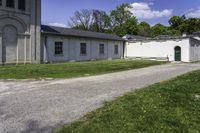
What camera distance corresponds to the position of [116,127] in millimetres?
5316

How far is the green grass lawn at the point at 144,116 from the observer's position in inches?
207

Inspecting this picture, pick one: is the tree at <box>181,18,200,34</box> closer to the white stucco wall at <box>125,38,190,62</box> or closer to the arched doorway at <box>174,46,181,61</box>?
the white stucco wall at <box>125,38,190,62</box>

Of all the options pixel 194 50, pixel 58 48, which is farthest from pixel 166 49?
pixel 58 48

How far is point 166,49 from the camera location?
3694 cm

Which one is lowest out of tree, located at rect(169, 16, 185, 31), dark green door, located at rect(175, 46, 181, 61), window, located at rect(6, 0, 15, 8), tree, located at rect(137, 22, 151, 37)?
dark green door, located at rect(175, 46, 181, 61)

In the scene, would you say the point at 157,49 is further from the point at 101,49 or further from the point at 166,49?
the point at 101,49

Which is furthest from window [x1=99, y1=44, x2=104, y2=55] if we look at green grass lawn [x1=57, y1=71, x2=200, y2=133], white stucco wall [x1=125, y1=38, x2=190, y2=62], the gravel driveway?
green grass lawn [x1=57, y1=71, x2=200, y2=133]

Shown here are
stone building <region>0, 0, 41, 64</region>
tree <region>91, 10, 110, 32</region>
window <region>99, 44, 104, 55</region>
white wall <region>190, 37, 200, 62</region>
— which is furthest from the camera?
tree <region>91, 10, 110, 32</region>

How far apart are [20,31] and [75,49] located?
8.49 meters

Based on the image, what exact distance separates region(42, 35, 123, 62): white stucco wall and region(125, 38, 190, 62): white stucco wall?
9.82 ft

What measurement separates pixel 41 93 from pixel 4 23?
15591mm

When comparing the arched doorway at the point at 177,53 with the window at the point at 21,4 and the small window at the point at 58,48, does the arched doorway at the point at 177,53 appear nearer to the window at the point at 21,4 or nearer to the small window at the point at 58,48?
the small window at the point at 58,48

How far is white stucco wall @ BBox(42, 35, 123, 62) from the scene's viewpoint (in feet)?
89.1

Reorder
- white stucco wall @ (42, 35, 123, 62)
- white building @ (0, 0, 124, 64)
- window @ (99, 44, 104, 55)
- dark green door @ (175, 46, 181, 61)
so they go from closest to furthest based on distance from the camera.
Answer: white building @ (0, 0, 124, 64)
white stucco wall @ (42, 35, 123, 62)
window @ (99, 44, 104, 55)
dark green door @ (175, 46, 181, 61)
